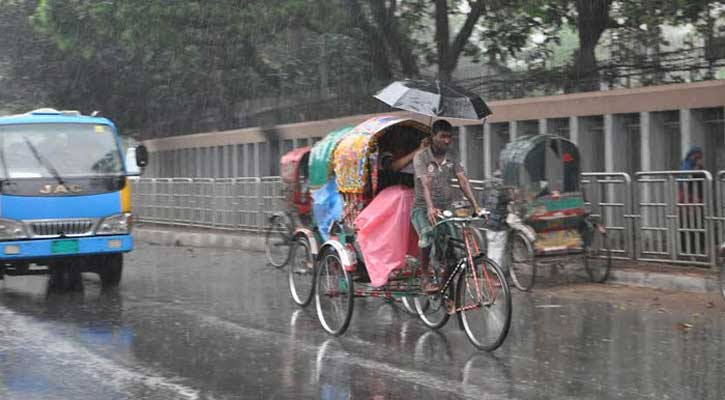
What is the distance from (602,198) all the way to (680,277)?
194 centimetres

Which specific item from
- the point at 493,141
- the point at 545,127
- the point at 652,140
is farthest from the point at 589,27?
the point at 652,140

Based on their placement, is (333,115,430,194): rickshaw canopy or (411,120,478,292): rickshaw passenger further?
(333,115,430,194): rickshaw canopy

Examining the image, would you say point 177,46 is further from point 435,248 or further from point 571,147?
point 435,248

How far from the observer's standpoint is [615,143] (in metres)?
14.8

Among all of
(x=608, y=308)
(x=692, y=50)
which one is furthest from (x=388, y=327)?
(x=692, y=50)

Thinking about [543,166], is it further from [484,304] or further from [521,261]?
[484,304]

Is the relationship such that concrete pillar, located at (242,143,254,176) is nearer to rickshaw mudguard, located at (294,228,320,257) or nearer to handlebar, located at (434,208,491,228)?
rickshaw mudguard, located at (294,228,320,257)

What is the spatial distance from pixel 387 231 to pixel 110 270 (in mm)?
5950

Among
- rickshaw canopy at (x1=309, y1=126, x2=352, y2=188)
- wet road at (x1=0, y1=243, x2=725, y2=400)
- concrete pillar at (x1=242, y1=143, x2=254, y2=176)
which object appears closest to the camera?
wet road at (x1=0, y1=243, x2=725, y2=400)

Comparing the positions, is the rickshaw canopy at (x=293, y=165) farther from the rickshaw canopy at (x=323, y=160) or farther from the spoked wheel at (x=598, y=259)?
the spoked wheel at (x=598, y=259)

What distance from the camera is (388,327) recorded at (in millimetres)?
9477

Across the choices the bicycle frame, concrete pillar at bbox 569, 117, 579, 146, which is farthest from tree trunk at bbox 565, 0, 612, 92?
the bicycle frame

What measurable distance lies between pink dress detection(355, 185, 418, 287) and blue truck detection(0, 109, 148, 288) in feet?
16.7

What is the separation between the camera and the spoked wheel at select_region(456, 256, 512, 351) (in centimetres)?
770
